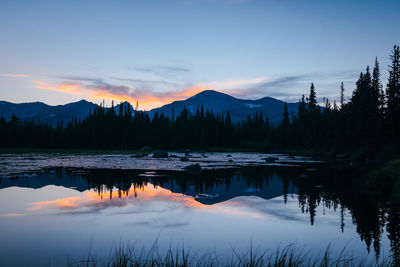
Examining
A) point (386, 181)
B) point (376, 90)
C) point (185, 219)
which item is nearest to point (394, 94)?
point (376, 90)

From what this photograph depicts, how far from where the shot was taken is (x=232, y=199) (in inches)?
669

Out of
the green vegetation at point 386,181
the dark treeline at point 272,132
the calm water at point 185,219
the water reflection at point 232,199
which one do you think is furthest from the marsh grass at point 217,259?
the dark treeline at point 272,132

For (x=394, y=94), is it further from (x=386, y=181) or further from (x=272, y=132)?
(x=272, y=132)

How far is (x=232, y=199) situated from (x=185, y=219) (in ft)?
17.1

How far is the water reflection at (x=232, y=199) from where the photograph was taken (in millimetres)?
12125

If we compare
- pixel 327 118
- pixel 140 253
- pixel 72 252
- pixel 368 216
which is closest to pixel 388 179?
pixel 368 216

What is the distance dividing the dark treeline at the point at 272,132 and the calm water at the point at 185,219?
121 feet

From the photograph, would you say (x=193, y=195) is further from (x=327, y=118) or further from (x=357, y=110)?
(x=327, y=118)

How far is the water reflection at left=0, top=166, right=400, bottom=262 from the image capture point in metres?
12.1

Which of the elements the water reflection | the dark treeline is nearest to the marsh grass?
the water reflection

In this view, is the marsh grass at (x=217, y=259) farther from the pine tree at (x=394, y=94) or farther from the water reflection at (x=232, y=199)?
the pine tree at (x=394, y=94)

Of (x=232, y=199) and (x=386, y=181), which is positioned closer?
(x=232, y=199)

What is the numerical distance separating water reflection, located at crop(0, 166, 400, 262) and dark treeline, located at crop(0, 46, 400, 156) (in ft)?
108

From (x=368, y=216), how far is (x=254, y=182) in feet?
37.8
